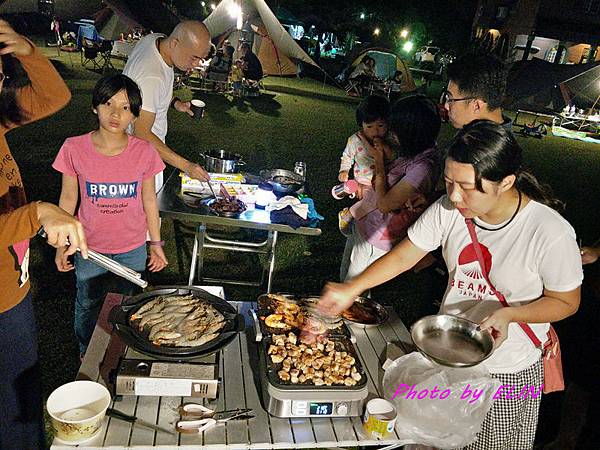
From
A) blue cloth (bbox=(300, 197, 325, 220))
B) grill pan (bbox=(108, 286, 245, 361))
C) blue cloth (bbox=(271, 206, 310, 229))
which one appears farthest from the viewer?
blue cloth (bbox=(300, 197, 325, 220))

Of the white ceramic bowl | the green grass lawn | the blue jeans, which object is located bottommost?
the green grass lawn

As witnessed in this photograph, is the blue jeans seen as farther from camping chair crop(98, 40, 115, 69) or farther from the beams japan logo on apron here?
camping chair crop(98, 40, 115, 69)

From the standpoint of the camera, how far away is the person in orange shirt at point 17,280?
211 centimetres

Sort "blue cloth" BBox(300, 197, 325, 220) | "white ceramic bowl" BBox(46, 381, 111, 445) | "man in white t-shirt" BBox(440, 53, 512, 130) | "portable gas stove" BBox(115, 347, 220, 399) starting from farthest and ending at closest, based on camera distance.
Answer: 1. "blue cloth" BBox(300, 197, 325, 220)
2. "man in white t-shirt" BBox(440, 53, 512, 130)
3. "portable gas stove" BBox(115, 347, 220, 399)
4. "white ceramic bowl" BBox(46, 381, 111, 445)

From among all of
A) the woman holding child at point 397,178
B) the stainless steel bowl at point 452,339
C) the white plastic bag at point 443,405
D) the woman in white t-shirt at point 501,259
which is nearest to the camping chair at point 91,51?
the woman holding child at point 397,178

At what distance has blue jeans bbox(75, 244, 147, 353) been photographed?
10.5 ft

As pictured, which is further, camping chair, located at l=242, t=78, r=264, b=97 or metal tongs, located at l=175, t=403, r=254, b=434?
camping chair, located at l=242, t=78, r=264, b=97

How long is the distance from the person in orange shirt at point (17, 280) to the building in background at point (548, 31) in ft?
119

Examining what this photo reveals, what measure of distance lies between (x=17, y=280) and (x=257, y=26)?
16.6 metres

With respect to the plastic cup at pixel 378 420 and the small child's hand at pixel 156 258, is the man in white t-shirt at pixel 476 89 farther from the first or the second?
the small child's hand at pixel 156 258

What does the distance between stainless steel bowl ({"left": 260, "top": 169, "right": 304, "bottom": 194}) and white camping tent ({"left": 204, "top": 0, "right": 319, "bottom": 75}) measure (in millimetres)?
11855

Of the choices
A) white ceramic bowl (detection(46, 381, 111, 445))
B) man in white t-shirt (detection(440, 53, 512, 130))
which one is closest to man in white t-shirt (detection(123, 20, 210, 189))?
man in white t-shirt (detection(440, 53, 512, 130))

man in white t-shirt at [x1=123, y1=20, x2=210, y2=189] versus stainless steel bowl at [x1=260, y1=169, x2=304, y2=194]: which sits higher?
man in white t-shirt at [x1=123, y1=20, x2=210, y2=189]

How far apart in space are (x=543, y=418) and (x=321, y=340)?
256cm
